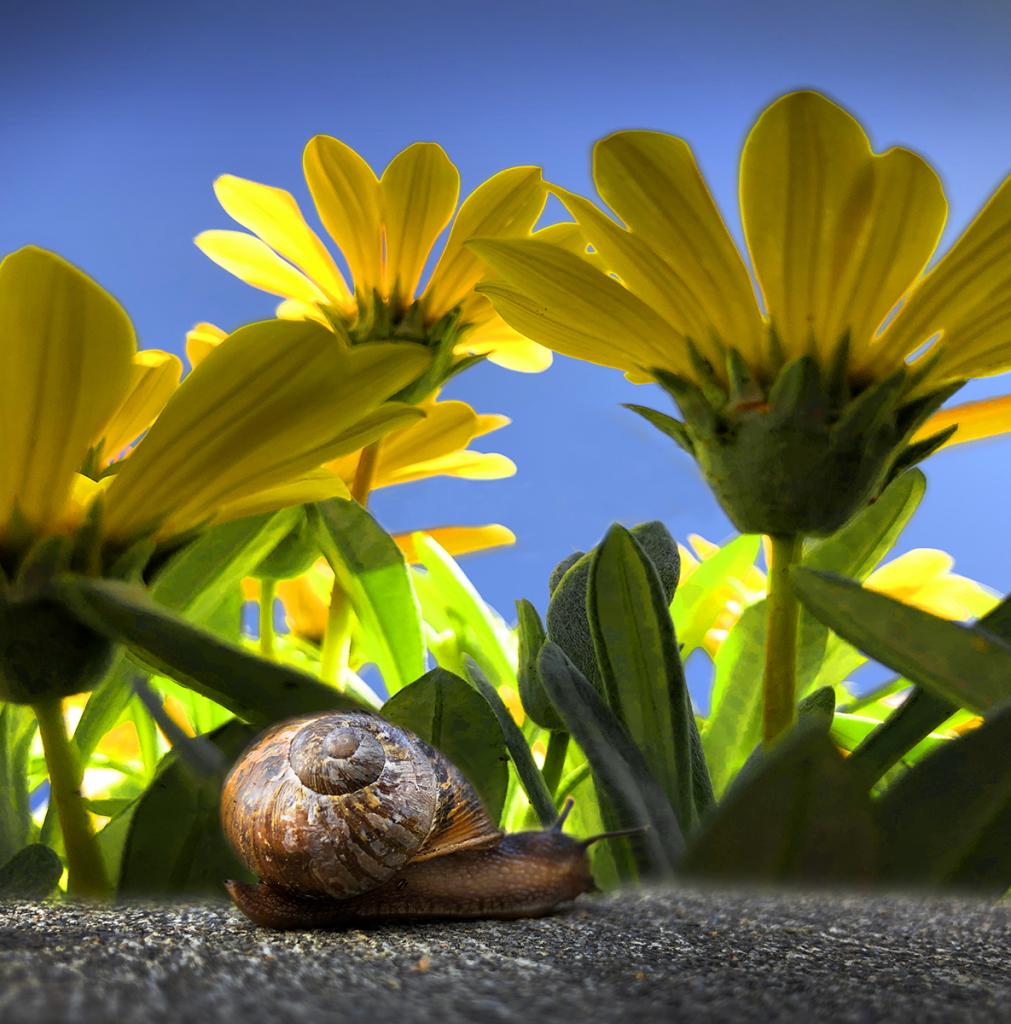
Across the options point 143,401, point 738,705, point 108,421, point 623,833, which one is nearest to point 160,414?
point 108,421

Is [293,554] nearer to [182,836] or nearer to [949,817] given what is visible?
[182,836]

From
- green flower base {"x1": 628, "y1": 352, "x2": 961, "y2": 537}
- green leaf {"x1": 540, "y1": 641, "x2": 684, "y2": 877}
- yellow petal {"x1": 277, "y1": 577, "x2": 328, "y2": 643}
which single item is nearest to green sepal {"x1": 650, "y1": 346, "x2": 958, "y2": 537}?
green flower base {"x1": 628, "y1": 352, "x2": 961, "y2": 537}

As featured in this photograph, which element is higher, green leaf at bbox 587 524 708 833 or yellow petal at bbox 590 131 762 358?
yellow petal at bbox 590 131 762 358

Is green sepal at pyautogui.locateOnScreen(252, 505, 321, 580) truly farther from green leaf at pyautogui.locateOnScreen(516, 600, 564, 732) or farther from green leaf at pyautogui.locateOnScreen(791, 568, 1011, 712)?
green leaf at pyautogui.locateOnScreen(791, 568, 1011, 712)

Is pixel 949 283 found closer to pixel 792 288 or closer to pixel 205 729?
pixel 792 288

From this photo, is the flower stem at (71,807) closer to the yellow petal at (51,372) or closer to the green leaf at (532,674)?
the yellow petal at (51,372)

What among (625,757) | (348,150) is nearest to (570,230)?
(348,150)

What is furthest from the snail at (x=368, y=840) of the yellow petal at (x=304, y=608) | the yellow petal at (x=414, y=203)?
the yellow petal at (x=304, y=608)
